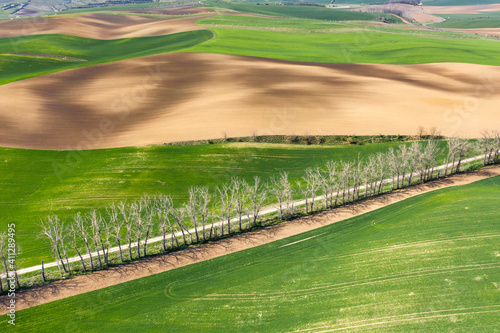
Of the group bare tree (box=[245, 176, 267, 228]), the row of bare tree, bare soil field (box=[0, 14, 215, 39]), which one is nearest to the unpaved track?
the row of bare tree

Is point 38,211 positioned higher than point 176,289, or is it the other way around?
point 38,211

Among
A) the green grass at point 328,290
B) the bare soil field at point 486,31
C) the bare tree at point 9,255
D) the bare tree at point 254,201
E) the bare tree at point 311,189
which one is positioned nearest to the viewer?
the green grass at point 328,290

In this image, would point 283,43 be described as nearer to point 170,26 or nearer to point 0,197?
point 170,26

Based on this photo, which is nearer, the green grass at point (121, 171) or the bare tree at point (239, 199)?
the bare tree at point (239, 199)

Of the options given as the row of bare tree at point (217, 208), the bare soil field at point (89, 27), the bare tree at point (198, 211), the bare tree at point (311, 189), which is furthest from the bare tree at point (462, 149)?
the bare soil field at point (89, 27)

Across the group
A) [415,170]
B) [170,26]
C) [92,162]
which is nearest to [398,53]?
[415,170]

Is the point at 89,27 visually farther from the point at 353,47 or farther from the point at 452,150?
the point at 452,150

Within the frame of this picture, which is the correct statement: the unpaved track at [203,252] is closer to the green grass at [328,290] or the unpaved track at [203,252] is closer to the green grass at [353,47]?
the green grass at [328,290]
